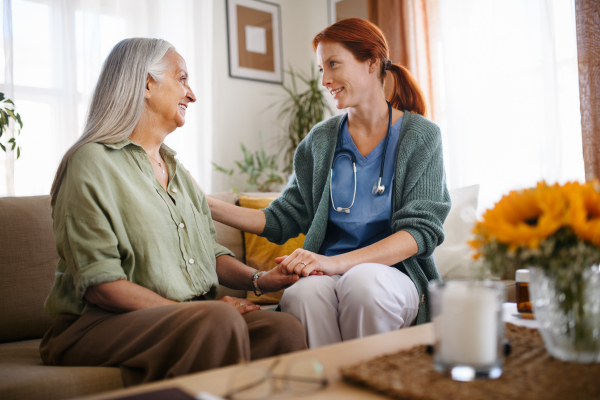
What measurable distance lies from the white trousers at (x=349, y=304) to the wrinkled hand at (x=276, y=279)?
0.04 metres

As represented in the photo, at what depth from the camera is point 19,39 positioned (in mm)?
3041

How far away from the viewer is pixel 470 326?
29.8 inches

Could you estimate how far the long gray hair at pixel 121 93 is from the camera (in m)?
1.40

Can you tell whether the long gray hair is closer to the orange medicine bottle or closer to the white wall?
the orange medicine bottle

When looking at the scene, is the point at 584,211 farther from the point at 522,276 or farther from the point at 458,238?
the point at 458,238

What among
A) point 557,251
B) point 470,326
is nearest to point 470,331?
point 470,326

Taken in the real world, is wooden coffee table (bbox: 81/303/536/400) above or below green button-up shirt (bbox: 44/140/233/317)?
below

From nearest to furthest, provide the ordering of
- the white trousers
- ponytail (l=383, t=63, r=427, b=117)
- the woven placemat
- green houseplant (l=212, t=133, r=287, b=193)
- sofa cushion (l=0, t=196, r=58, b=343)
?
the woven placemat
the white trousers
sofa cushion (l=0, t=196, r=58, b=343)
ponytail (l=383, t=63, r=427, b=117)
green houseplant (l=212, t=133, r=287, b=193)

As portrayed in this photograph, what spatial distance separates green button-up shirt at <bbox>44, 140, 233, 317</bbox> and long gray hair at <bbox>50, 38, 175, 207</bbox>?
0.19 feet

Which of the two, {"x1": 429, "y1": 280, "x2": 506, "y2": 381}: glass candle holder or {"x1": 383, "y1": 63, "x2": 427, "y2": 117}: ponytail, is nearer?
{"x1": 429, "y1": 280, "x2": 506, "y2": 381}: glass candle holder

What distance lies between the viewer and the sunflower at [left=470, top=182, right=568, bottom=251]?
748 mm

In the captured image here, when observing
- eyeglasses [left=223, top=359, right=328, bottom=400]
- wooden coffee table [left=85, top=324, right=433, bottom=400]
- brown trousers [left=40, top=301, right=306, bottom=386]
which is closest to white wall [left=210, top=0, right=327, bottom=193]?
brown trousers [left=40, top=301, right=306, bottom=386]

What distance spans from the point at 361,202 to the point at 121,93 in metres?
0.81

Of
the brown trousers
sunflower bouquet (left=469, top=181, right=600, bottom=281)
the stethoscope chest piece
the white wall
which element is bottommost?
the brown trousers
